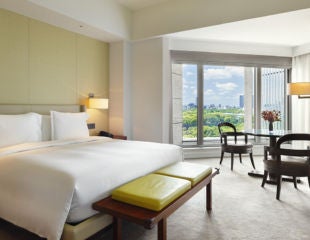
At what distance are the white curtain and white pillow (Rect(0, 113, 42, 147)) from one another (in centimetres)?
539

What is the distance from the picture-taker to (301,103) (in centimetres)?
533

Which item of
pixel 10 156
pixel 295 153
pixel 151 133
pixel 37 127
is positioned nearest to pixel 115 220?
pixel 10 156

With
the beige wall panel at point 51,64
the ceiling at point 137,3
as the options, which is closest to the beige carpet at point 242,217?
the beige wall panel at point 51,64

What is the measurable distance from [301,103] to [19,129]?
5.64 metres

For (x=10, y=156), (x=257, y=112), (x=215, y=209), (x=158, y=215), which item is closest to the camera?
(x=158, y=215)

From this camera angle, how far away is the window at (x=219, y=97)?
17.4 ft

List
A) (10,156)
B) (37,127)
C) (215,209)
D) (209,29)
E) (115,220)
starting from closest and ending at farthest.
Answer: (115,220)
(10,156)
(215,209)
(37,127)
(209,29)

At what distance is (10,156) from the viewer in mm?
2322

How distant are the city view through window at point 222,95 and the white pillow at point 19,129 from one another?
3165 mm

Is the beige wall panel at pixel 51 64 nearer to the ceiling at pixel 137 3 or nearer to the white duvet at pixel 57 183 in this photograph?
the ceiling at pixel 137 3

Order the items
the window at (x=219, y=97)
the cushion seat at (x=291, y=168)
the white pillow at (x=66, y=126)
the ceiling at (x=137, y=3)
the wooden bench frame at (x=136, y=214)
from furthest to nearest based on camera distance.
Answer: the window at (x=219, y=97) < the ceiling at (x=137, y=3) < the white pillow at (x=66, y=126) < the cushion seat at (x=291, y=168) < the wooden bench frame at (x=136, y=214)

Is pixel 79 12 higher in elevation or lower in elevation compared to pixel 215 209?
higher

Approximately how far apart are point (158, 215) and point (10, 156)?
1649 mm

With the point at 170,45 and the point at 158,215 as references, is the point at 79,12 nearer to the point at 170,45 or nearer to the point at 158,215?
the point at 170,45
